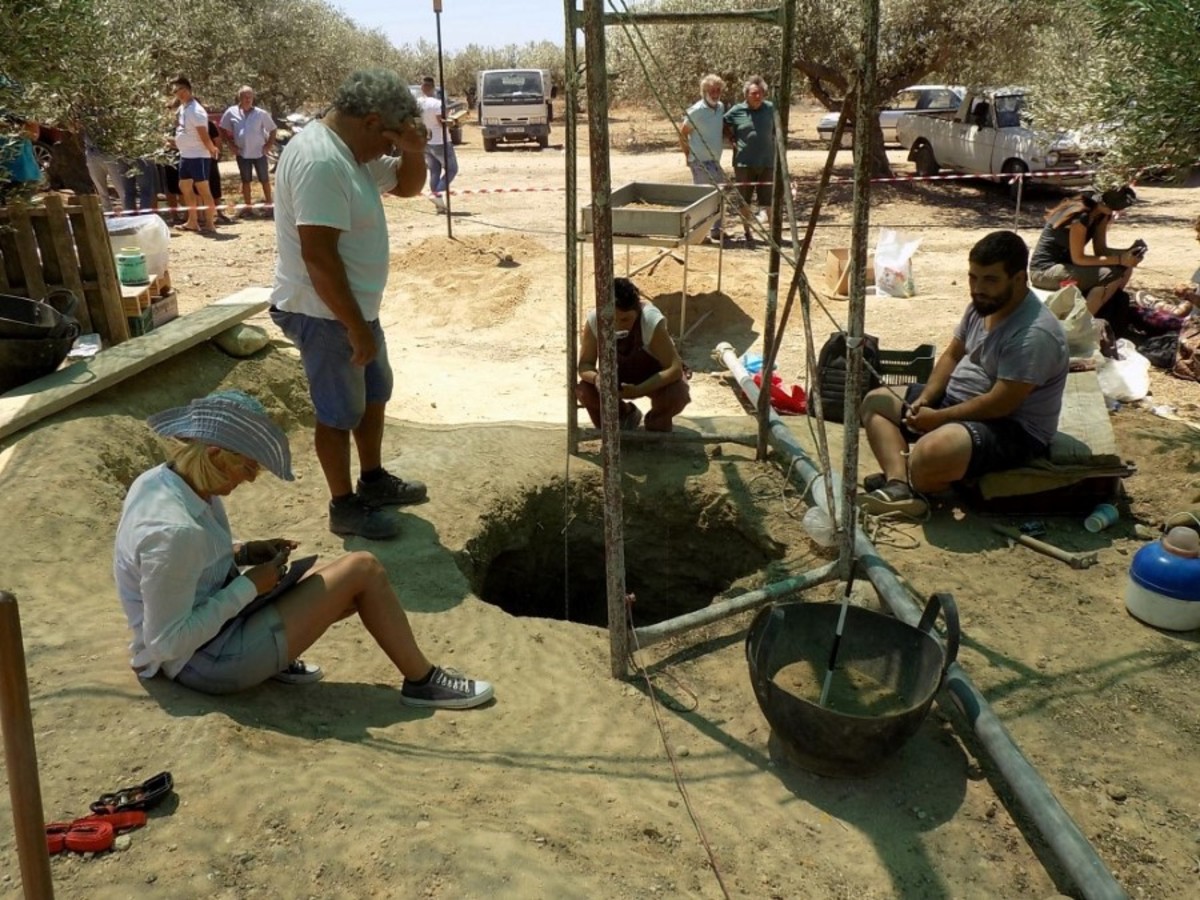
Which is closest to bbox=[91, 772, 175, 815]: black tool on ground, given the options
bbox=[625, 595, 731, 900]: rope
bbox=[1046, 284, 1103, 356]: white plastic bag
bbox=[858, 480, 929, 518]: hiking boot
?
bbox=[625, 595, 731, 900]: rope

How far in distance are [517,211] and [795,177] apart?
264 inches

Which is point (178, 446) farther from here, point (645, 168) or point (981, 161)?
point (645, 168)

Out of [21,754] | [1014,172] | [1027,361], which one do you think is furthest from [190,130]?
[21,754]

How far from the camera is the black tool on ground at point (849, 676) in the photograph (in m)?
3.08

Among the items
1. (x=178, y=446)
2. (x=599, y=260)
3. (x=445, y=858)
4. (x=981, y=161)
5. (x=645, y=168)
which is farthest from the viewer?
(x=645, y=168)

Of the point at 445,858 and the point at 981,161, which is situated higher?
the point at 981,161

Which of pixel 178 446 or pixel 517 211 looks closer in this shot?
pixel 178 446

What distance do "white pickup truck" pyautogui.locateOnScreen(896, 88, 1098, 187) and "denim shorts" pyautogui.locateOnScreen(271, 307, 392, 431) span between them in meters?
12.8

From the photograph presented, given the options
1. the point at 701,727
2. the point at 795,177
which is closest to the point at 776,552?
the point at 701,727

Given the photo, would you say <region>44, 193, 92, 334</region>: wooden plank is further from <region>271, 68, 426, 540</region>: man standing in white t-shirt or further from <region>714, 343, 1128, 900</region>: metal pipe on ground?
<region>714, 343, 1128, 900</region>: metal pipe on ground

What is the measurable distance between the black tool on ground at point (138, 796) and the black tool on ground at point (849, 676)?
1851mm

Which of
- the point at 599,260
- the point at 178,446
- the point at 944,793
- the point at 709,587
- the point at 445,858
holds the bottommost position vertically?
the point at 709,587

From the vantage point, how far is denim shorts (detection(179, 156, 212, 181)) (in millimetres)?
13285

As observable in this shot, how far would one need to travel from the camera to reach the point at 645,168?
68.3ft
